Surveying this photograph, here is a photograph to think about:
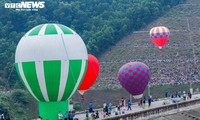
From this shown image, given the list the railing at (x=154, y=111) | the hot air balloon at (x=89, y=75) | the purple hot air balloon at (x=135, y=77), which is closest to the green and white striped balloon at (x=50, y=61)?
the railing at (x=154, y=111)

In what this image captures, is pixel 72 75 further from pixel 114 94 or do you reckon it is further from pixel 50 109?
pixel 114 94

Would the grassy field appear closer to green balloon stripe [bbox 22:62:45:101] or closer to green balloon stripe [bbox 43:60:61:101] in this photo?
green balloon stripe [bbox 22:62:45:101]

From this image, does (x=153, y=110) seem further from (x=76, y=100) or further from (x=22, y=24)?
(x=22, y=24)

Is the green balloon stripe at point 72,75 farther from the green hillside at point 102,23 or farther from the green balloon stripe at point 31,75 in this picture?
the green hillside at point 102,23

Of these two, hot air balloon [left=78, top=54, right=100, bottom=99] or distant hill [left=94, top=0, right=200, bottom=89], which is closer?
hot air balloon [left=78, top=54, right=100, bottom=99]

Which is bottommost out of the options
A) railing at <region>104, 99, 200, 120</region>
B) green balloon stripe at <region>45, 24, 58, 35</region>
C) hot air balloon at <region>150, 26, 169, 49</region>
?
railing at <region>104, 99, 200, 120</region>

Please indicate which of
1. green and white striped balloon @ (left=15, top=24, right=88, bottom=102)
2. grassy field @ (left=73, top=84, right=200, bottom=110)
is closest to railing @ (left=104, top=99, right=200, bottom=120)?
green and white striped balloon @ (left=15, top=24, right=88, bottom=102)
